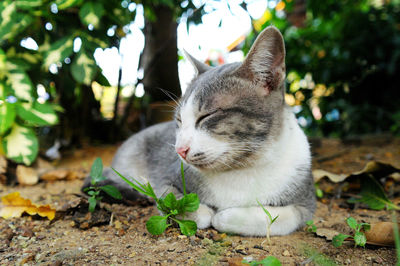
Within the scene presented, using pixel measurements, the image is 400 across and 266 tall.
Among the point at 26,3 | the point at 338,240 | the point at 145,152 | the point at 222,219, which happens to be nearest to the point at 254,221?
the point at 222,219

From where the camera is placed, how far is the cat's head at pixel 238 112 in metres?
1.65

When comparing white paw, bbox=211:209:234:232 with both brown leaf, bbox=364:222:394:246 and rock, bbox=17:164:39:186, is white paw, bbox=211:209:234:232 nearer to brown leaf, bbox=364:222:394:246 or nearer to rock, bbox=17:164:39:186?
brown leaf, bbox=364:222:394:246

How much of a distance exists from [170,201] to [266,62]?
34.2 inches

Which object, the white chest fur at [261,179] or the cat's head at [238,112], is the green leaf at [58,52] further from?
the white chest fur at [261,179]

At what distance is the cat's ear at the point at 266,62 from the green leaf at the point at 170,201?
0.74 meters

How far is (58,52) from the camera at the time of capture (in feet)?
6.64

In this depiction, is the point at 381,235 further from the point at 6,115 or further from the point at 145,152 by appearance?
the point at 6,115

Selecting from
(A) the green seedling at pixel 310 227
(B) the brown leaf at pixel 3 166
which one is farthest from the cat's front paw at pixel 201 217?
(B) the brown leaf at pixel 3 166

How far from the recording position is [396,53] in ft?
11.9

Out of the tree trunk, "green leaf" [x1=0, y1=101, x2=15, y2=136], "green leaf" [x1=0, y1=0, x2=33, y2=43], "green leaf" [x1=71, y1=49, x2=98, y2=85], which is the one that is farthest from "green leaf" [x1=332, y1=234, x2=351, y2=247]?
the tree trunk

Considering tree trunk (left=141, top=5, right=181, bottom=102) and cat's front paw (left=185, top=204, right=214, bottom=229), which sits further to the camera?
tree trunk (left=141, top=5, right=181, bottom=102)

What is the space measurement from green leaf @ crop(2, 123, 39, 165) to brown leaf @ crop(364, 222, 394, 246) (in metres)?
2.00

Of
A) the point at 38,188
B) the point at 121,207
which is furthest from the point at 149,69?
the point at 121,207

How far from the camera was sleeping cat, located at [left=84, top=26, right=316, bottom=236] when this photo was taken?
167 centimetres
